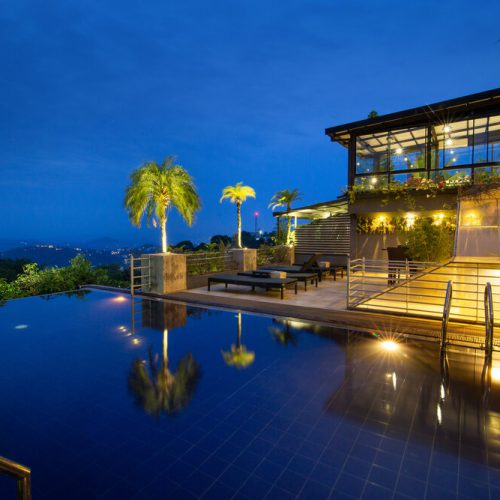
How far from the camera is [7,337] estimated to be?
647cm

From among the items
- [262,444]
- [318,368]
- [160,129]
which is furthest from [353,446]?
[160,129]

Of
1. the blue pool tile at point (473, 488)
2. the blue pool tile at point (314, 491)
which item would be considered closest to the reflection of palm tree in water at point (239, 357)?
the blue pool tile at point (314, 491)

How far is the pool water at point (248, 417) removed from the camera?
2648 mm

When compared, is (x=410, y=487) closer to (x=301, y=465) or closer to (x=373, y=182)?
(x=301, y=465)

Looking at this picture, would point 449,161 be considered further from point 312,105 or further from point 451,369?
point 312,105

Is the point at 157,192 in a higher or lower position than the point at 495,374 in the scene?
higher

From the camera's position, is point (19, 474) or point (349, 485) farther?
point (349, 485)

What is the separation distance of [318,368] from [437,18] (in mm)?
75508

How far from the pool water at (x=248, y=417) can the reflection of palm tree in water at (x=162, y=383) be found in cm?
3

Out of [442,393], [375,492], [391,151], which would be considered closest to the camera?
[375,492]

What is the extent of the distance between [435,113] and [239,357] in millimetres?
13070

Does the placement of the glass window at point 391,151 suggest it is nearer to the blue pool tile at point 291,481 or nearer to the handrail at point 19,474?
the blue pool tile at point 291,481

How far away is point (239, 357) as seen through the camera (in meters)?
5.38

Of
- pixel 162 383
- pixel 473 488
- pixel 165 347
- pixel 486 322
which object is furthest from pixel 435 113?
pixel 162 383
